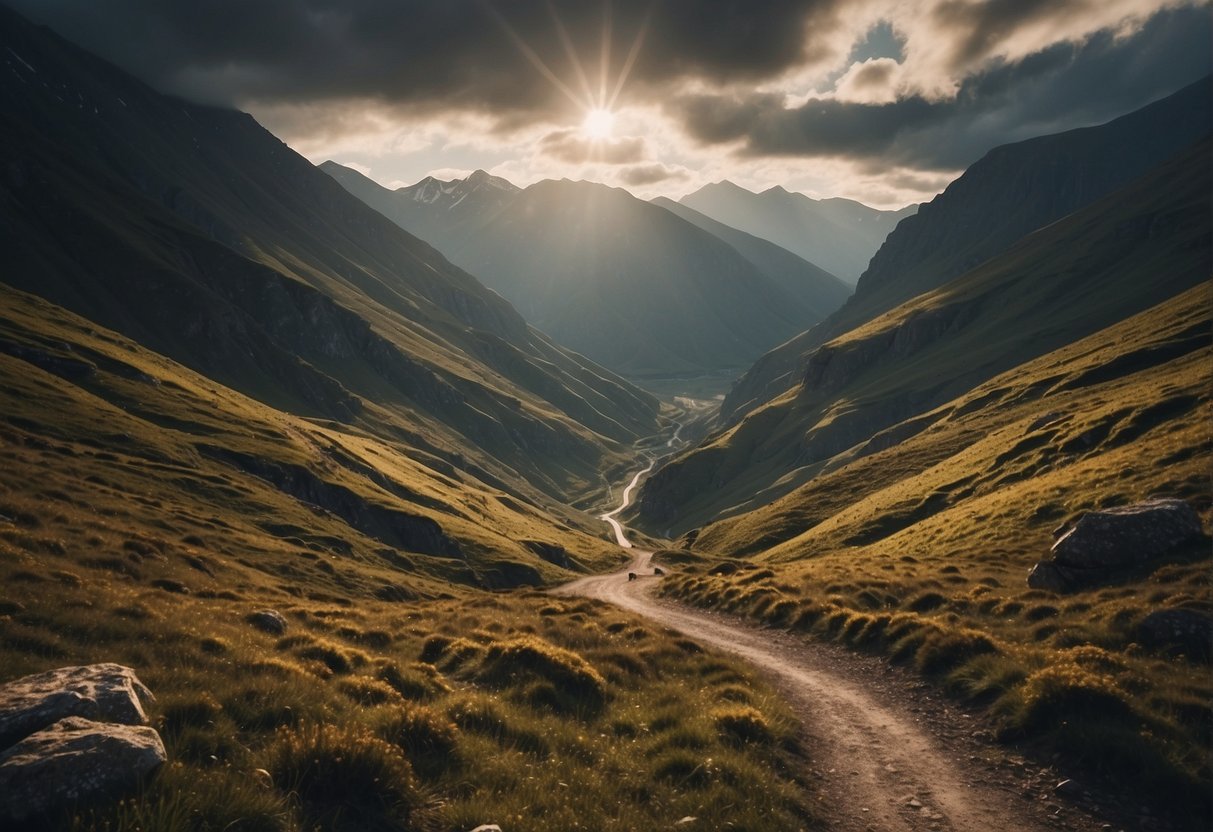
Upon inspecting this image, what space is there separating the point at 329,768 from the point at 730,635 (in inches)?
885

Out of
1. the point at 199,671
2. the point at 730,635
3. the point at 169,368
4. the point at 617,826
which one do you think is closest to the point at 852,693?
the point at 730,635

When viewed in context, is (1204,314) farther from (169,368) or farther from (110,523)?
(169,368)

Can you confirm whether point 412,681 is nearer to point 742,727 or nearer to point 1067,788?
point 742,727

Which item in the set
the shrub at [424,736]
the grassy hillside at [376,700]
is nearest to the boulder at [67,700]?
the grassy hillside at [376,700]

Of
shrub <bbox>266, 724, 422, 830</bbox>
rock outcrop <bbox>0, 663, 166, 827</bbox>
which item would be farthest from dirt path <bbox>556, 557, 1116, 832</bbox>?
rock outcrop <bbox>0, 663, 166, 827</bbox>

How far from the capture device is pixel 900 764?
541 inches

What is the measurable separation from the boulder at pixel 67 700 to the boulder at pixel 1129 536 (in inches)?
1248

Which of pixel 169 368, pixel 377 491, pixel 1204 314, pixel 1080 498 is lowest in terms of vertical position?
pixel 377 491

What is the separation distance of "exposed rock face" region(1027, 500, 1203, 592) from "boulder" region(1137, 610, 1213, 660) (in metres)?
8.01

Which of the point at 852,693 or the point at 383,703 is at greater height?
the point at 852,693

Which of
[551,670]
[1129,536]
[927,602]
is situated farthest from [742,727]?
[1129,536]

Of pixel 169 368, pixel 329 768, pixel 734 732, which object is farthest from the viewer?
pixel 169 368

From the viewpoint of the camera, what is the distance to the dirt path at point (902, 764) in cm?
1144

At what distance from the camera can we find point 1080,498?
42375 mm
